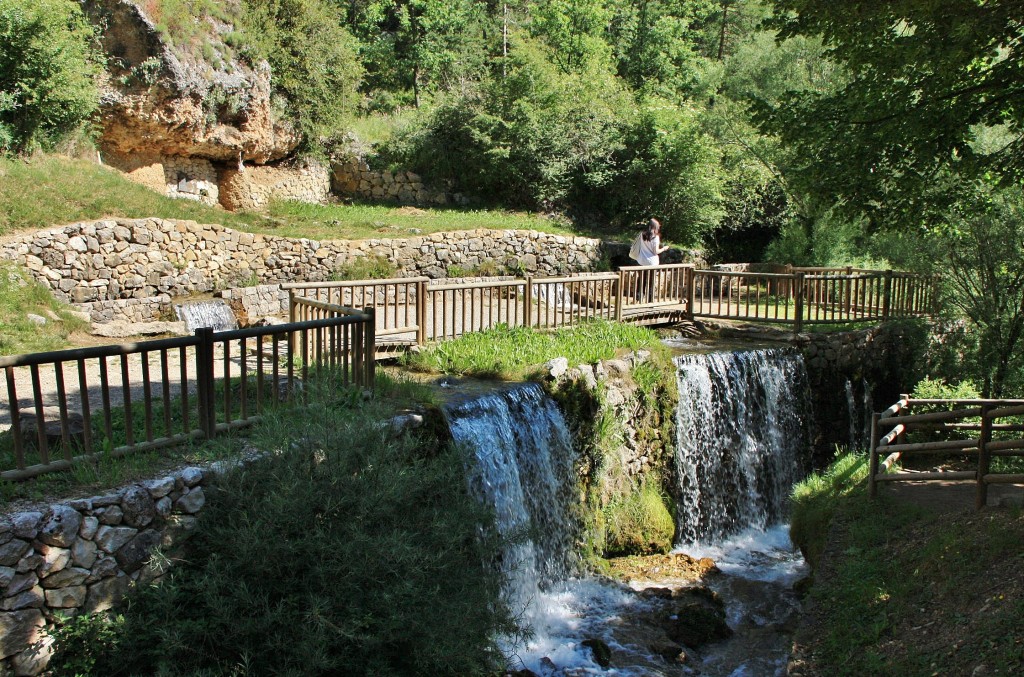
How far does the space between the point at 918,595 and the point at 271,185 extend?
1751 cm

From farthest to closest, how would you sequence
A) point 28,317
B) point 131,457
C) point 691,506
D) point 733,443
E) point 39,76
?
point 39,76 → point 733,443 → point 28,317 → point 691,506 → point 131,457

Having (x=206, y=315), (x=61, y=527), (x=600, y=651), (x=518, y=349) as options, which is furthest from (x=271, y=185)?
(x=61, y=527)

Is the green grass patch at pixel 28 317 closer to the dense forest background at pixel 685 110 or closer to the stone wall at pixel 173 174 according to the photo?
the dense forest background at pixel 685 110

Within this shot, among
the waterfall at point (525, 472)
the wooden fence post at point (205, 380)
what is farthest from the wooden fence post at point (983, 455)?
the wooden fence post at point (205, 380)

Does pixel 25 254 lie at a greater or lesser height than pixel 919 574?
greater

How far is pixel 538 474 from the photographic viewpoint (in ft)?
28.3

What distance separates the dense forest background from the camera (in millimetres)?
7406

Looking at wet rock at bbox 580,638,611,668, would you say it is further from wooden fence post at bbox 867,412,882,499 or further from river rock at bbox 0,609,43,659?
river rock at bbox 0,609,43,659

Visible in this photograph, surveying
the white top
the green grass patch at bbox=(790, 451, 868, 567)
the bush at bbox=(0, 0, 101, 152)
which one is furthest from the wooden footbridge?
the bush at bbox=(0, 0, 101, 152)

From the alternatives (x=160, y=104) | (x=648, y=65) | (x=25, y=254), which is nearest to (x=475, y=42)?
(x=648, y=65)

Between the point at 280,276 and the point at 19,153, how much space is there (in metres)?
5.15

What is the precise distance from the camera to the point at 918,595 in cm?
639

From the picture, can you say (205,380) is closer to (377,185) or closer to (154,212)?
(154,212)

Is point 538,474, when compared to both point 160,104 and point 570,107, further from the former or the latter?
point 570,107
